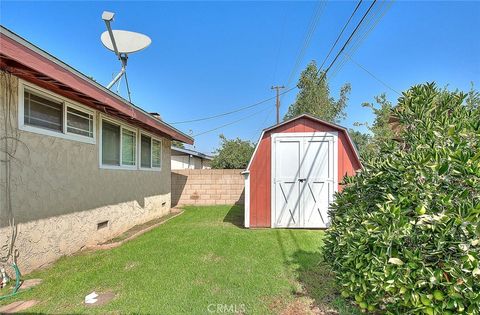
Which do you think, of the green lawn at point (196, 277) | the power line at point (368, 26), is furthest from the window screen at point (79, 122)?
the power line at point (368, 26)

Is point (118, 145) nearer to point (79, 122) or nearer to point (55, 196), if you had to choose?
point (79, 122)

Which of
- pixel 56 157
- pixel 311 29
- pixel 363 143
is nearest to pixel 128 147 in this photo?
pixel 56 157

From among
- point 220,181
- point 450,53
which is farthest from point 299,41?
point 220,181

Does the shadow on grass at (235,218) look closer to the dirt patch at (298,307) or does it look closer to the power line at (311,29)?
the dirt patch at (298,307)

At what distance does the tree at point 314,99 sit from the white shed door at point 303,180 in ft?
46.3

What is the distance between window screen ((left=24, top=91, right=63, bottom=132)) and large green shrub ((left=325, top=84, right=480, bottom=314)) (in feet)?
14.9

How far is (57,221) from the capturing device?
444cm

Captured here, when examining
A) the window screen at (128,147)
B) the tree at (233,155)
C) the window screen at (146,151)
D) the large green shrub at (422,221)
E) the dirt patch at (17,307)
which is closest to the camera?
the large green shrub at (422,221)

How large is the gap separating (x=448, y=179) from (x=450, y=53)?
8216 millimetres

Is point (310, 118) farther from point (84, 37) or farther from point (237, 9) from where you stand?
point (84, 37)

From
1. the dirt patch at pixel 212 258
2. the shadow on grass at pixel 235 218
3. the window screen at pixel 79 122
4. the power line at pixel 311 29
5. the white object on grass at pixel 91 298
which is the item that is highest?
the power line at pixel 311 29

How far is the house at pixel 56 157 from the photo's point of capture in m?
3.55

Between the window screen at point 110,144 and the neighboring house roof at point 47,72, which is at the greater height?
the neighboring house roof at point 47,72

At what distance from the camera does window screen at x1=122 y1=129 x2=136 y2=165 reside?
275 inches
